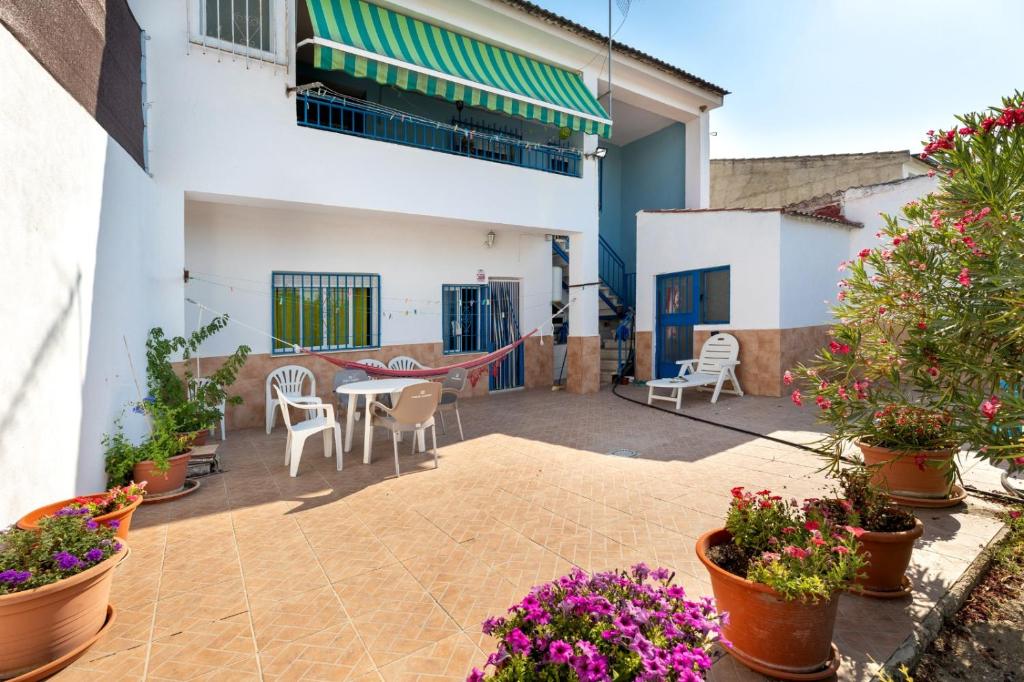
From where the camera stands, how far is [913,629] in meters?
2.46

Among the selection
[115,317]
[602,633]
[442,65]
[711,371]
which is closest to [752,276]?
[711,371]

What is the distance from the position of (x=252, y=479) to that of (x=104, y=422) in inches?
51.2

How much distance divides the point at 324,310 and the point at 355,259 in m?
0.95

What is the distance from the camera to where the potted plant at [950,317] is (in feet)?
7.93

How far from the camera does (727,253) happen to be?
916cm

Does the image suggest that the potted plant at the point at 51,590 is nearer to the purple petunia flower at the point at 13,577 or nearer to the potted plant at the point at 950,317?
the purple petunia flower at the point at 13,577

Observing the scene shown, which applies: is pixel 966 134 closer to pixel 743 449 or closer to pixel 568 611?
pixel 568 611

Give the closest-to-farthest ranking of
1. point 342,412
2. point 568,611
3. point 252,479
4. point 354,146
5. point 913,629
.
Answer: point 568,611 → point 913,629 → point 252,479 → point 354,146 → point 342,412

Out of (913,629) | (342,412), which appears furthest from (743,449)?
(342,412)

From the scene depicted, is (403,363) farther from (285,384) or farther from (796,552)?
(796,552)

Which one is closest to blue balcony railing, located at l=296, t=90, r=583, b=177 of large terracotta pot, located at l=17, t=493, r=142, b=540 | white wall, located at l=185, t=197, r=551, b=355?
white wall, located at l=185, t=197, r=551, b=355

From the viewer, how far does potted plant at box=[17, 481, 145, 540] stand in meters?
2.73

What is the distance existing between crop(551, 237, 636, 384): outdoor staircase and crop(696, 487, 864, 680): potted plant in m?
8.71

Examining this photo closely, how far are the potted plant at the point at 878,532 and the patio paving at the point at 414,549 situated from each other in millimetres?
102
